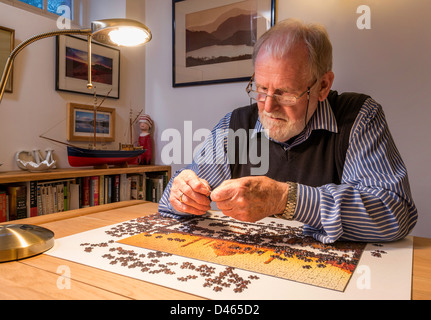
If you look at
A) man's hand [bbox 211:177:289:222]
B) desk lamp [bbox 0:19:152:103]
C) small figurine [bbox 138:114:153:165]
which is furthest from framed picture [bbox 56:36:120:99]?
man's hand [bbox 211:177:289:222]

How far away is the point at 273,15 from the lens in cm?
329

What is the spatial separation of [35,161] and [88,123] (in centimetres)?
69

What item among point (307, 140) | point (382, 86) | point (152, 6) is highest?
point (152, 6)

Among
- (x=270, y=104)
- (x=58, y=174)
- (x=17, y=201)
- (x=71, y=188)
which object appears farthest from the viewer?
(x=71, y=188)

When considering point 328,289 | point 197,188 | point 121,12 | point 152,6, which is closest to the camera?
point 328,289

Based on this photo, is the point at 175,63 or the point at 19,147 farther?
the point at 175,63

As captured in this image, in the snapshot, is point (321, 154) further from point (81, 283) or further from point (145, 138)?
point (145, 138)

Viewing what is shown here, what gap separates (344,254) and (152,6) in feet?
13.0

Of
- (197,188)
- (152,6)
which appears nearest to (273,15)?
(152,6)

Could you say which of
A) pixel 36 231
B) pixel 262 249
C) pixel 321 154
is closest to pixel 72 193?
pixel 36 231

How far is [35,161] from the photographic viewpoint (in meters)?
2.93
